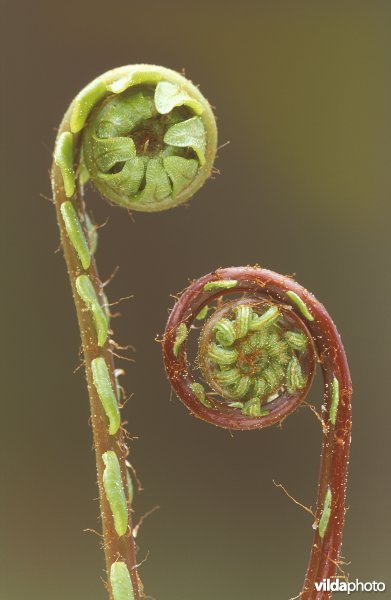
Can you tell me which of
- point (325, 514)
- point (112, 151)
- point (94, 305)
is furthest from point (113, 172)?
point (325, 514)

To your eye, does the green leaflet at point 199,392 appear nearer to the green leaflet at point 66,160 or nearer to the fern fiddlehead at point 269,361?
the fern fiddlehead at point 269,361

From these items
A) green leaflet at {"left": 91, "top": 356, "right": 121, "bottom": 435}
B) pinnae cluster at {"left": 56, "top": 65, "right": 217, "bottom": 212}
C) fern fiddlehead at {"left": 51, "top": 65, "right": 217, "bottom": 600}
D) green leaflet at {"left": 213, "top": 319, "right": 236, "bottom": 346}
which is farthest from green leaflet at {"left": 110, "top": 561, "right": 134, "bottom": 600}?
pinnae cluster at {"left": 56, "top": 65, "right": 217, "bottom": 212}

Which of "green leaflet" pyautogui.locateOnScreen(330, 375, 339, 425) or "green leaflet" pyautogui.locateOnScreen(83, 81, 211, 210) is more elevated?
"green leaflet" pyautogui.locateOnScreen(83, 81, 211, 210)

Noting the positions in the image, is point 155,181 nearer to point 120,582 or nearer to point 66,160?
point 66,160

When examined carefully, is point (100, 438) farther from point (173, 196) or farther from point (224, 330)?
point (173, 196)

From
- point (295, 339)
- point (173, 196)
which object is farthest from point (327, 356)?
point (173, 196)

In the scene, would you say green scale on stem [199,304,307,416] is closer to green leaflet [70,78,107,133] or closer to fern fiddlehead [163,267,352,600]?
fern fiddlehead [163,267,352,600]

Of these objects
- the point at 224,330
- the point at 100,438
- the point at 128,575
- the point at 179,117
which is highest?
the point at 179,117

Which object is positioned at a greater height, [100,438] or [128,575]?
[100,438]
